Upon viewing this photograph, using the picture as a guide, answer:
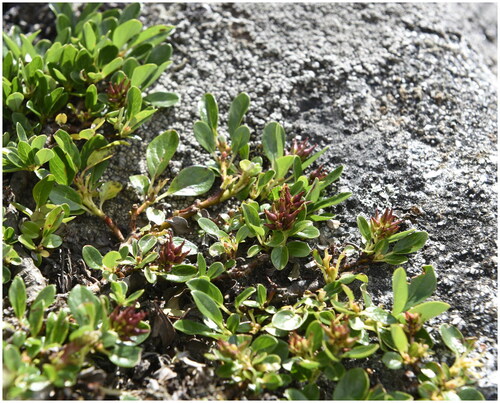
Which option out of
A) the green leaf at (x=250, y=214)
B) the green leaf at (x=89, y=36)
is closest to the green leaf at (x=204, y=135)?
the green leaf at (x=250, y=214)

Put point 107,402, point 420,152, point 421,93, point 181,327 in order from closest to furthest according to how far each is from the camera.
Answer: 1. point 107,402
2. point 181,327
3. point 420,152
4. point 421,93

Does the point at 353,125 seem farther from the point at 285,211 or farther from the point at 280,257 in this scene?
the point at 280,257

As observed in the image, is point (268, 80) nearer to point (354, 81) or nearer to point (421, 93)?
point (354, 81)

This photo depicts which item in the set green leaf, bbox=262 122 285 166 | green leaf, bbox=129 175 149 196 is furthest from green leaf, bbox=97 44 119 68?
green leaf, bbox=262 122 285 166

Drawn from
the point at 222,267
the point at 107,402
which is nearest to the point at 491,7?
the point at 222,267

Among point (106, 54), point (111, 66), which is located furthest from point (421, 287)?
point (106, 54)

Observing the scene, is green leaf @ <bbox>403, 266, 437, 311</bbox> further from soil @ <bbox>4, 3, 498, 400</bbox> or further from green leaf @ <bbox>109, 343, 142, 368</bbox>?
green leaf @ <bbox>109, 343, 142, 368</bbox>
